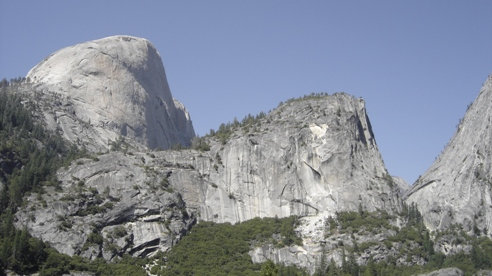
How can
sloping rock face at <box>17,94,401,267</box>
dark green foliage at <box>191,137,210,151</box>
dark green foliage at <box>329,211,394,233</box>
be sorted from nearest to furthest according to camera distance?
sloping rock face at <box>17,94,401,267</box> → dark green foliage at <box>329,211,394,233</box> → dark green foliage at <box>191,137,210,151</box>

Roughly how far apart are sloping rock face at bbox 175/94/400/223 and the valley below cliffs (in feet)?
0.82

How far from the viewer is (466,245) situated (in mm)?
149000

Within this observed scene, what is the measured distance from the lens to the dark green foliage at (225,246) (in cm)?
12912

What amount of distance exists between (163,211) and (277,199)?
2675 centimetres

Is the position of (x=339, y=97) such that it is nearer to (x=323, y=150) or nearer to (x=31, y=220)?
(x=323, y=150)

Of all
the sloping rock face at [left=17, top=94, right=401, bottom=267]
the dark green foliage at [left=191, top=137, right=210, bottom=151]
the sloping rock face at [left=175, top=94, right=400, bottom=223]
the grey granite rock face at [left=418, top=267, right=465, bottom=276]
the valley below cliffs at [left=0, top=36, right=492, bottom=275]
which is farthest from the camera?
the dark green foliage at [left=191, top=137, right=210, bottom=151]

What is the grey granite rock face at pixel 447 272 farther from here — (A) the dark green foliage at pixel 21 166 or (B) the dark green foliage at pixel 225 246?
(A) the dark green foliage at pixel 21 166

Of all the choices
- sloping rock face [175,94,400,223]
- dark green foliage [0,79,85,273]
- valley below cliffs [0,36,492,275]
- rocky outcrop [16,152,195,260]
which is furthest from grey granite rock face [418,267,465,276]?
dark green foliage [0,79,85,273]

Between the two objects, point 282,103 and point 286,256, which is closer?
point 286,256

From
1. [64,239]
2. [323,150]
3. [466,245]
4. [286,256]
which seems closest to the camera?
[64,239]

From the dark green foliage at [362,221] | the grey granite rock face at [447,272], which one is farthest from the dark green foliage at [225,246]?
the grey granite rock face at [447,272]

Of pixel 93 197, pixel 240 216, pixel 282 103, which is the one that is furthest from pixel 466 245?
pixel 93 197

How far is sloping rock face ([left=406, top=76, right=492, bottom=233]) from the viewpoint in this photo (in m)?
164

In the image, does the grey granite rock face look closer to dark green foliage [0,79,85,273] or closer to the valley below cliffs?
the valley below cliffs
